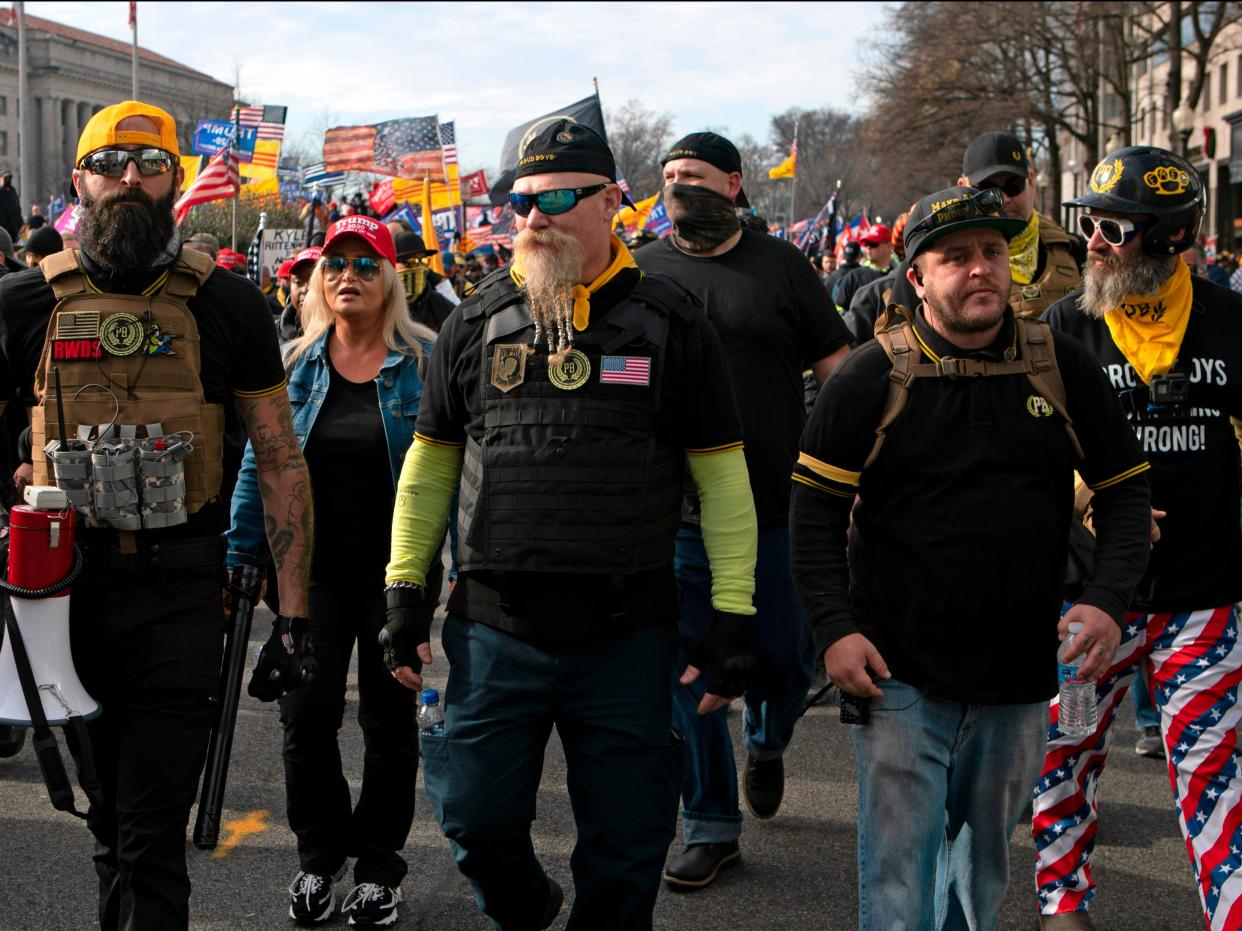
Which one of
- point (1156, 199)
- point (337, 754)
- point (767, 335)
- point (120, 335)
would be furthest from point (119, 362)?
point (1156, 199)

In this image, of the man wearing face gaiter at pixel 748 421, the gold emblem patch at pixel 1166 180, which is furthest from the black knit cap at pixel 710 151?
the gold emblem patch at pixel 1166 180

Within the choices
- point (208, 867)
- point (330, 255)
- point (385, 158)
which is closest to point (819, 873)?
point (208, 867)

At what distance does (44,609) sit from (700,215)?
2470 millimetres

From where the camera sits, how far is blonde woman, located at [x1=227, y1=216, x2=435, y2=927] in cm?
426

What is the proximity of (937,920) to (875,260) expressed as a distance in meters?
10.6

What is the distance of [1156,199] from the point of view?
4066 millimetres

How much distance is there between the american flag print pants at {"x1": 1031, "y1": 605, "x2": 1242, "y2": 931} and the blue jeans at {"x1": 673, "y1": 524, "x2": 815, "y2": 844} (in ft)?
3.01

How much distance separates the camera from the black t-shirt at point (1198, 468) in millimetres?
3967

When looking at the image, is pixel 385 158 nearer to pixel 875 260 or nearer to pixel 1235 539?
pixel 875 260

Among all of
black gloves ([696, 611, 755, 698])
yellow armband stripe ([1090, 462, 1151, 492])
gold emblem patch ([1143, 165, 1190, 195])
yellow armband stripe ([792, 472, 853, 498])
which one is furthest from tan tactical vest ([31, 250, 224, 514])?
gold emblem patch ([1143, 165, 1190, 195])

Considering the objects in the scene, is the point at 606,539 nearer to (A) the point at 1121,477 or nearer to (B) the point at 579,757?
(B) the point at 579,757

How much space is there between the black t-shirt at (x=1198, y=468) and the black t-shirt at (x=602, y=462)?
1353 millimetres

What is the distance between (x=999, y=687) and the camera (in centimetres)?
317

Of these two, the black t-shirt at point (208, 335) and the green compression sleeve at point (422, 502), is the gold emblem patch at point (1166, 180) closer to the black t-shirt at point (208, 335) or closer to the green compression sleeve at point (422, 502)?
the green compression sleeve at point (422, 502)
